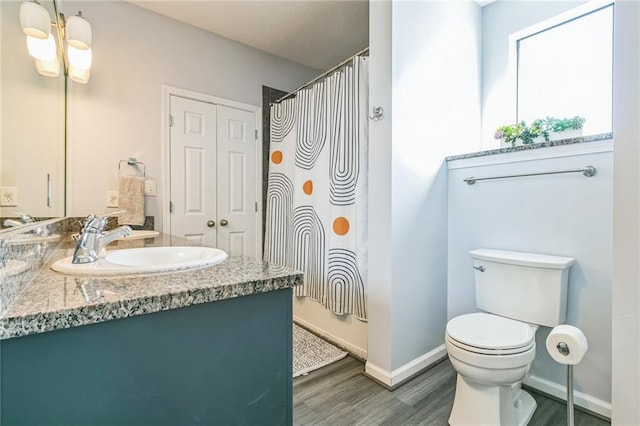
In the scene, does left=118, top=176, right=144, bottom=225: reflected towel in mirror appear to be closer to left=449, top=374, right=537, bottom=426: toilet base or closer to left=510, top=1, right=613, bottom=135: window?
left=449, top=374, right=537, bottom=426: toilet base

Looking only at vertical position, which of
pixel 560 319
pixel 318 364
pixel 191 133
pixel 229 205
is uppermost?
pixel 191 133

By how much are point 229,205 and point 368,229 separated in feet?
4.61

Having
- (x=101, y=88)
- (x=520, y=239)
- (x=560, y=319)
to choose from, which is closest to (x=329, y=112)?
(x=520, y=239)

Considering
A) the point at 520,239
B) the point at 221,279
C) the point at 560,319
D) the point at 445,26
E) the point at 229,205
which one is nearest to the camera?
the point at 221,279

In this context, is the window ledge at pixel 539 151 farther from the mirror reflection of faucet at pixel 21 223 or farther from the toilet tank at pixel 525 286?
the mirror reflection of faucet at pixel 21 223

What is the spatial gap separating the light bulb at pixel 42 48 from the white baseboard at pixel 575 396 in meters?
2.90

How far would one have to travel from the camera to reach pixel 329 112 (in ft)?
7.00

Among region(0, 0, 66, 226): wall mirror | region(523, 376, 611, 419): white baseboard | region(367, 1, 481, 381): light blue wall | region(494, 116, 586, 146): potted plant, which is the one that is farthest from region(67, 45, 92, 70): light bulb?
region(523, 376, 611, 419): white baseboard

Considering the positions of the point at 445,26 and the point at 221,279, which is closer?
the point at 221,279

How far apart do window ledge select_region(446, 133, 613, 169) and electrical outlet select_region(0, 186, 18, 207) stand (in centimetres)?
219

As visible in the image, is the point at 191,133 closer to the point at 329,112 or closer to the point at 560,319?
the point at 329,112

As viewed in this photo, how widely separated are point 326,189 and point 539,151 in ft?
4.12

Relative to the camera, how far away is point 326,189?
2145mm

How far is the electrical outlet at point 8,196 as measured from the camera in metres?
1.04
